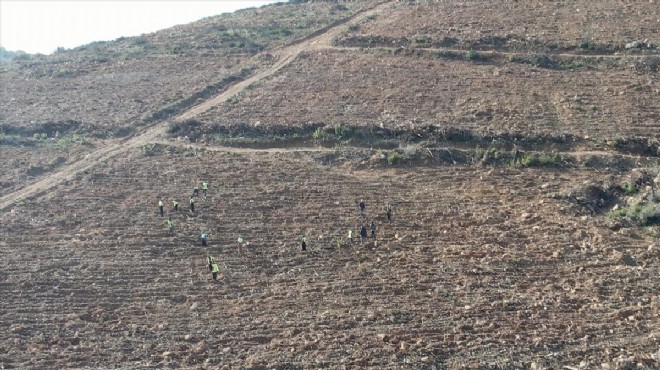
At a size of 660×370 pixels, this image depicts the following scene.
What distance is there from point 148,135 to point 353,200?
10.0 metres

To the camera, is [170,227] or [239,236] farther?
[170,227]

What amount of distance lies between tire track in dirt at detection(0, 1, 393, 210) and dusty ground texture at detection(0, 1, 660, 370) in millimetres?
125

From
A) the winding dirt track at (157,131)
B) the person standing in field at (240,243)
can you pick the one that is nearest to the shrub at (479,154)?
the winding dirt track at (157,131)

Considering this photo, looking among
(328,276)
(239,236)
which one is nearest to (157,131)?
(239,236)

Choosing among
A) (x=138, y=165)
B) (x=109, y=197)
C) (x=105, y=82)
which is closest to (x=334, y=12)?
(x=105, y=82)

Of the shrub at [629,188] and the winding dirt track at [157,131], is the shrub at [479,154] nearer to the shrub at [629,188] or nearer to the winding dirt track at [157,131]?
the shrub at [629,188]

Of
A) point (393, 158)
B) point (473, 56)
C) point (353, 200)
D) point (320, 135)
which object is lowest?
point (353, 200)

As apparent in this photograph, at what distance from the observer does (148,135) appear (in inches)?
1045

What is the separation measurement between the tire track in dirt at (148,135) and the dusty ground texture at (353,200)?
0.41 feet

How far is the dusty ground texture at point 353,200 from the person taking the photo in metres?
14.5

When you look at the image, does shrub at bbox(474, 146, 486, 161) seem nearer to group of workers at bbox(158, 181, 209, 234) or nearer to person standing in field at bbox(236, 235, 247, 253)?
person standing in field at bbox(236, 235, 247, 253)

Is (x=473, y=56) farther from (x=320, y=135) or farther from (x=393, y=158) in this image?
(x=393, y=158)

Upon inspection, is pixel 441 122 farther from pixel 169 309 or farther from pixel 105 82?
pixel 105 82

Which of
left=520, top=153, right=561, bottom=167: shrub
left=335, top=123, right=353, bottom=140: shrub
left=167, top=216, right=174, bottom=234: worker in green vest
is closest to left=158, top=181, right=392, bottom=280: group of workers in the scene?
left=167, top=216, right=174, bottom=234: worker in green vest
